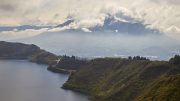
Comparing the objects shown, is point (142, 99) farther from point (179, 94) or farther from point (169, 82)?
point (179, 94)

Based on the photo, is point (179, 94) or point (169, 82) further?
point (169, 82)

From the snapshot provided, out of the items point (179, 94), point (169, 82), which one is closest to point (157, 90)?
point (169, 82)

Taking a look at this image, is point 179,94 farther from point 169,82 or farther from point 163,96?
point 169,82

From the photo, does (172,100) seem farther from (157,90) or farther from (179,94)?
(157,90)

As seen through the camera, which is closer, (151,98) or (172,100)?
(172,100)

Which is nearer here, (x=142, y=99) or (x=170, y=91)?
(x=170, y=91)

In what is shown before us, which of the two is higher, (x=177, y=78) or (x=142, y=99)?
(x=177, y=78)

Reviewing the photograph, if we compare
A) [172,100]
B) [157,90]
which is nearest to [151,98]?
[157,90]

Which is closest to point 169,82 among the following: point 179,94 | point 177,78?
point 177,78
